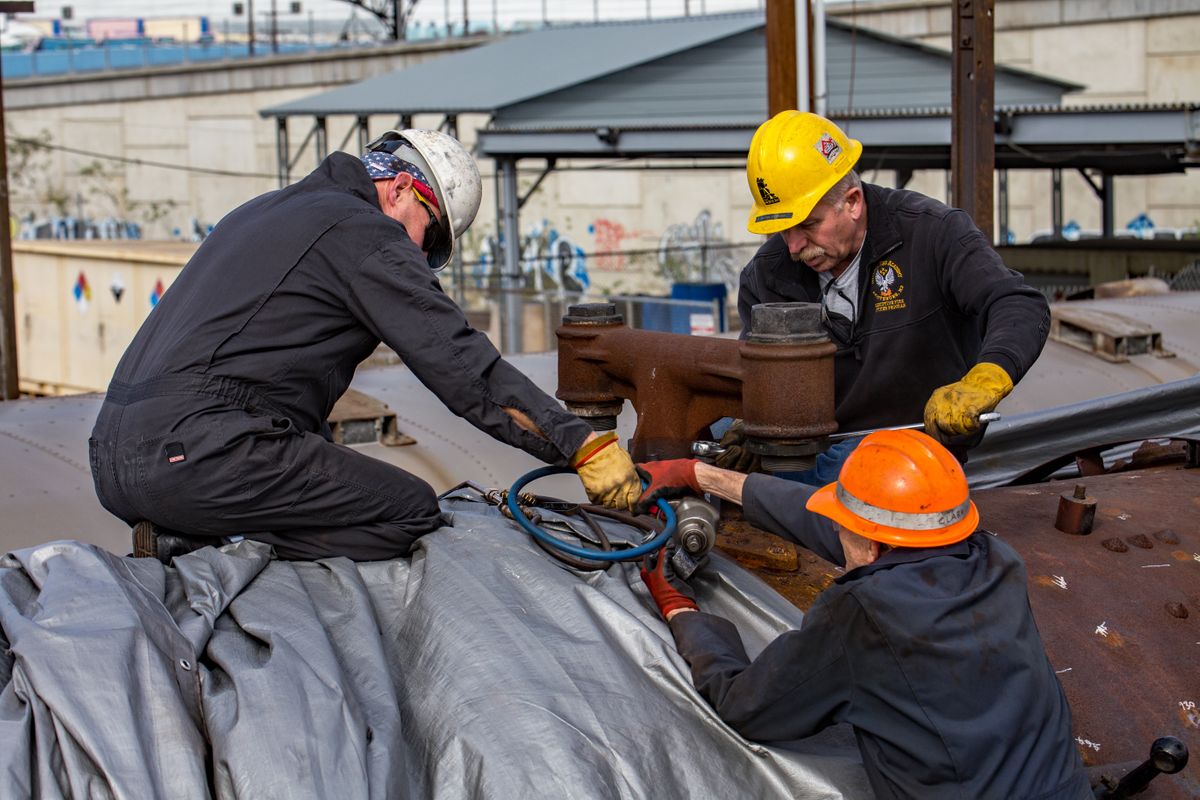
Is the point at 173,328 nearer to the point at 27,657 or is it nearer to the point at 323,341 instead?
the point at 323,341

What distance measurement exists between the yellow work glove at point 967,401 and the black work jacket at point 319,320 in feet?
3.11

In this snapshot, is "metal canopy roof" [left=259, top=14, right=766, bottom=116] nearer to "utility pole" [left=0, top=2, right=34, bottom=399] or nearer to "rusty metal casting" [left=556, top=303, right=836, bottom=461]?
"utility pole" [left=0, top=2, right=34, bottom=399]

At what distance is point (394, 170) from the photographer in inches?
139

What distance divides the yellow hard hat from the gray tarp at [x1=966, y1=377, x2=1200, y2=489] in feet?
4.75

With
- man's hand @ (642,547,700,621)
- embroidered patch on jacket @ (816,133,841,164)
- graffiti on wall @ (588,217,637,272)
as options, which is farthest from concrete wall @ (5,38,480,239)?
man's hand @ (642,547,700,621)

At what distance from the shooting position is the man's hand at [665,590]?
10.3ft

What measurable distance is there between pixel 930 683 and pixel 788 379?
1.05 m

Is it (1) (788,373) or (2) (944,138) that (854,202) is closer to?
(1) (788,373)

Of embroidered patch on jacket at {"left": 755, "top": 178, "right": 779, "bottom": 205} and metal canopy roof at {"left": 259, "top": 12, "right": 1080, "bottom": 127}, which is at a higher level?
metal canopy roof at {"left": 259, "top": 12, "right": 1080, "bottom": 127}

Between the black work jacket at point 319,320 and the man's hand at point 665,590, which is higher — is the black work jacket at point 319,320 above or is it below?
above

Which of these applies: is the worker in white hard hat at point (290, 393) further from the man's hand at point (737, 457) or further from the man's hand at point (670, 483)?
the man's hand at point (737, 457)

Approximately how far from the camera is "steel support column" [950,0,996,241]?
7547mm

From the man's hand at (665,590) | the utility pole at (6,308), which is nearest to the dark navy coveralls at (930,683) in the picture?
the man's hand at (665,590)

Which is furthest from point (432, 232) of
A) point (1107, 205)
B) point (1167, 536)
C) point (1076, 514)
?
point (1107, 205)
